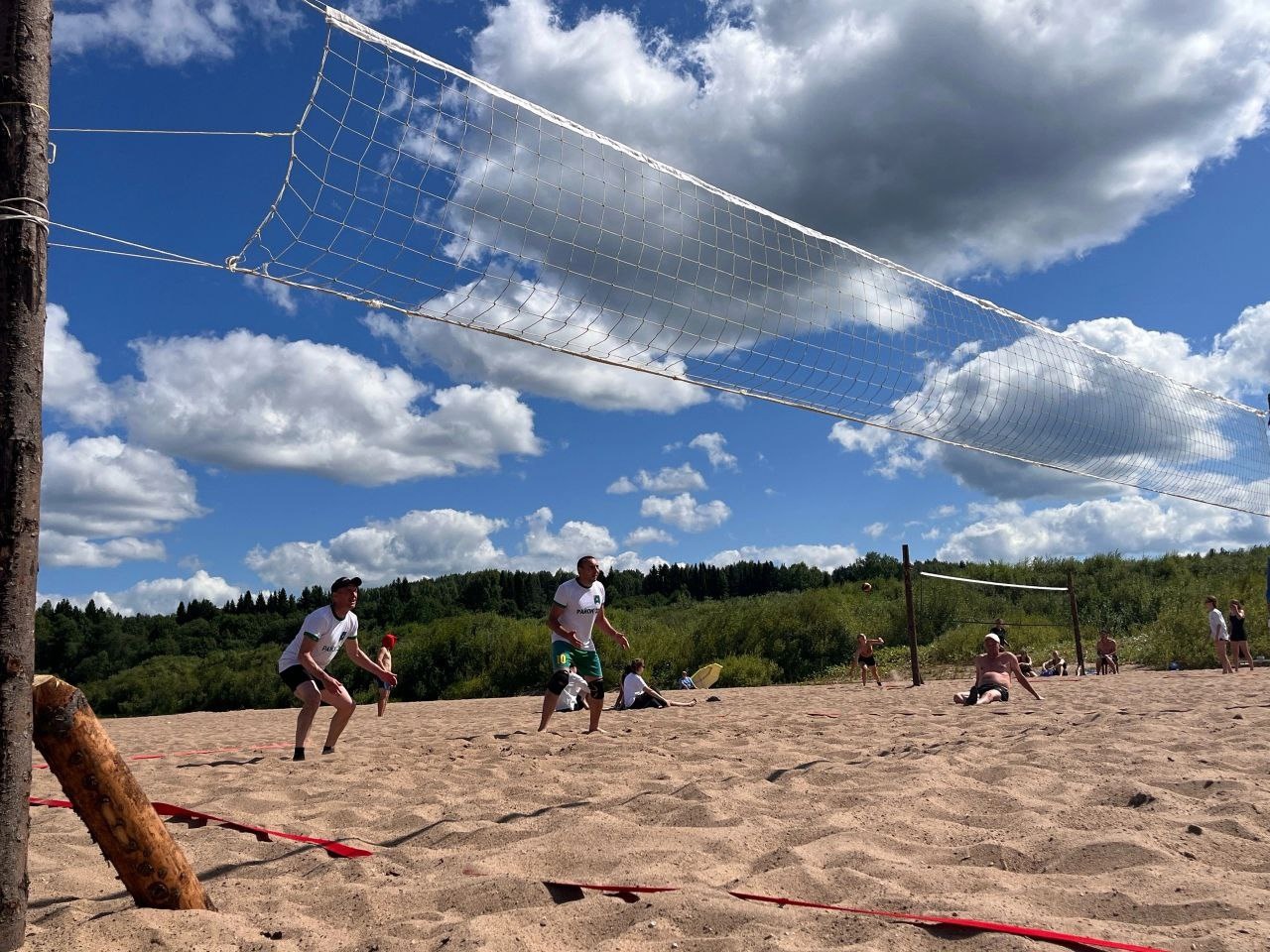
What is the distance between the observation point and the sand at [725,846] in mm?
2180

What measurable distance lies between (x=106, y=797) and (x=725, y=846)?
174 cm

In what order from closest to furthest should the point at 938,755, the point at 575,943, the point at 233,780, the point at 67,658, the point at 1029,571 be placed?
the point at 575,943 → the point at 938,755 → the point at 233,780 → the point at 1029,571 → the point at 67,658

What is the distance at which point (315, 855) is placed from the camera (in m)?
3.00

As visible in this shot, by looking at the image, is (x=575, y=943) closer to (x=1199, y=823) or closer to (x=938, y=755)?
(x=1199, y=823)

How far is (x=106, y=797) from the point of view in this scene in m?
2.24

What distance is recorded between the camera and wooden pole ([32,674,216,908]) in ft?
7.20

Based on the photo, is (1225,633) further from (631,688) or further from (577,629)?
(577,629)

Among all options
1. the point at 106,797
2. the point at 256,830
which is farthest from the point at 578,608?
the point at 106,797

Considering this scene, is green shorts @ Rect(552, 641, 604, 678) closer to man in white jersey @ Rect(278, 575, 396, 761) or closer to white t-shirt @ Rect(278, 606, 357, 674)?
man in white jersey @ Rect(278, 575, 396, 761)

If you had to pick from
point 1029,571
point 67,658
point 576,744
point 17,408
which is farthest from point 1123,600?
point 67,658

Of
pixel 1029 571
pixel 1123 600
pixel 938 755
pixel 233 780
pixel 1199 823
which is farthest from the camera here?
pixel 1029 571

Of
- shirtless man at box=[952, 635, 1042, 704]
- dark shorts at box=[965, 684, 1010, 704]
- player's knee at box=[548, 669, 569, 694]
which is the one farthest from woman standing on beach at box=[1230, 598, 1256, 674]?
player's knee at box=[548, 669, 569, 694]

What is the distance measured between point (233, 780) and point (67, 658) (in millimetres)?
45353

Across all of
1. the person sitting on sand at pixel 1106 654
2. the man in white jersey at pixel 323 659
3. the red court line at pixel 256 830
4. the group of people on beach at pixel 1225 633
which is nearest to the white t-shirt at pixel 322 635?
the man in white jersey at pixel 323 659
